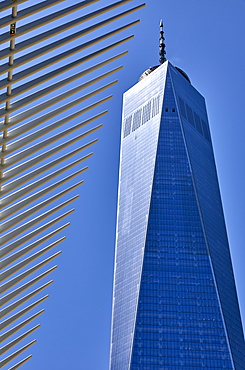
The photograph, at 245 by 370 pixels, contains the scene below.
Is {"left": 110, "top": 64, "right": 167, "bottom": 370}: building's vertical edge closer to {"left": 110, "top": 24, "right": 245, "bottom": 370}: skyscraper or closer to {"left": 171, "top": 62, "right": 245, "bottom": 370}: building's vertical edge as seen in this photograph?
{"left": 110, "top": 24, "right": 245, "bottom": 370}: skyscraper

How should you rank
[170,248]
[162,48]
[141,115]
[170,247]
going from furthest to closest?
[162,48] → [141,115] → [170,247] → [170,248]

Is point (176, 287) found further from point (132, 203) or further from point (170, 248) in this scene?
point (132, 203)

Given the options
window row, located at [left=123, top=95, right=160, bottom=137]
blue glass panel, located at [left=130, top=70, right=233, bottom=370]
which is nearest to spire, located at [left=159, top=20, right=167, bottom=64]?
window row, located at [left=123, top=95, right=160, bottom=137]

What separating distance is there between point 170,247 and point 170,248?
9.0 inches

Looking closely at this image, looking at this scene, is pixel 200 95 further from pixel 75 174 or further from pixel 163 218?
pixel 75 174

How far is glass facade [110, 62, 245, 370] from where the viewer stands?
108625 mm

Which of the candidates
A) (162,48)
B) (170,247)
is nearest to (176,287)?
(170,247)

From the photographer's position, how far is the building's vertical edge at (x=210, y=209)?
11344 centimetres

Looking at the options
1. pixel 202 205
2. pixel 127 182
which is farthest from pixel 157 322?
pixel 127 182

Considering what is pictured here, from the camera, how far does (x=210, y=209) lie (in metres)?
131

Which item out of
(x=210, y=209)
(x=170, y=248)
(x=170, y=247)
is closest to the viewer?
(x=170, y=248)

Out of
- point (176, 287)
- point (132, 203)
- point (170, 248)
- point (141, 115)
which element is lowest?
point (176, 287)

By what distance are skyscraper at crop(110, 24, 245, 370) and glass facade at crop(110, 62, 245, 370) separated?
7.6 inches

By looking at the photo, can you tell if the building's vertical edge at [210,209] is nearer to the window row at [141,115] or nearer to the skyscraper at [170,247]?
the skyscraper at [170,247]
